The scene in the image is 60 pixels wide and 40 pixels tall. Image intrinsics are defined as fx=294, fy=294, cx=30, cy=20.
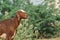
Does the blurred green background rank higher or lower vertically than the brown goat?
higher

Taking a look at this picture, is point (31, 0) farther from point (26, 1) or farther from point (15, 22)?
point (15, 22)

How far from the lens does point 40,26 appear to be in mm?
11891

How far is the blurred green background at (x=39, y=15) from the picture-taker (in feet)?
37.1

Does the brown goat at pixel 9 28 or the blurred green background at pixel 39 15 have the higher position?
the blurred green background at pixel 39 15

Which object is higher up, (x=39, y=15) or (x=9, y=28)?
(x=39, y=15)

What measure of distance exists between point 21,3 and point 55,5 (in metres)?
1.74

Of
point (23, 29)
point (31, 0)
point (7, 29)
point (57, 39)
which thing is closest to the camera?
point (7, 29)

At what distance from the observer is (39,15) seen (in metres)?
11.9

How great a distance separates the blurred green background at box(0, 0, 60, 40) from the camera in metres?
11.3

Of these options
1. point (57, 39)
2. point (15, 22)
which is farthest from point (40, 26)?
point (15, 22)

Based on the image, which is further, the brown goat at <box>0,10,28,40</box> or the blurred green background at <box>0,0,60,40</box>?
the blurred green background at <box>0,0,60,40</box>

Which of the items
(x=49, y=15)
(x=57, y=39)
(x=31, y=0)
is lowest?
(x=57, y=39)

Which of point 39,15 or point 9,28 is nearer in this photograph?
point 9,28

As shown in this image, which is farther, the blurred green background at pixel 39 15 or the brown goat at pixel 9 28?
the blurred green background at pixel 39 15
